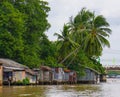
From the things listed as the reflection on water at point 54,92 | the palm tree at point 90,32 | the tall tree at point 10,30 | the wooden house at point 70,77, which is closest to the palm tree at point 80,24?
the palm tree at point 90,32

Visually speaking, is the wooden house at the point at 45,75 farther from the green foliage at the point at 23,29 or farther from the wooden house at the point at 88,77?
the wooden house at the point at 88,77

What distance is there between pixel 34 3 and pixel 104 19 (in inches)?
669

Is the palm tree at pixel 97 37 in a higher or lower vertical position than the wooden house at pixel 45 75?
higher

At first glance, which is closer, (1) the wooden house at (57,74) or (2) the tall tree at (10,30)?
(2) the tall tree at (10,30)

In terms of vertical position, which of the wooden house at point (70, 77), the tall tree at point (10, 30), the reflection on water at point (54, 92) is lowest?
the reflection on water at point (54, 92)

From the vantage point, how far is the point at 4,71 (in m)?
47.9

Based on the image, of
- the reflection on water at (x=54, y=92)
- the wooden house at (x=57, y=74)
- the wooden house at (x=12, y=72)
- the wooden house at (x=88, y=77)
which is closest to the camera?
the reflection on water at (x=54, y=92)

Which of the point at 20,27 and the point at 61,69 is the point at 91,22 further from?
the point at 20,27

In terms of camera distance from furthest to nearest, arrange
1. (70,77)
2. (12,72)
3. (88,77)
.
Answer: (88,77) < (70,77) < (12,72)

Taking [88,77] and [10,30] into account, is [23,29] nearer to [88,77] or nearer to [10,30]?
[10,30]

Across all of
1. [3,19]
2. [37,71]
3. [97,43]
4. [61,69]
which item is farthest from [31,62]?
[97,43]

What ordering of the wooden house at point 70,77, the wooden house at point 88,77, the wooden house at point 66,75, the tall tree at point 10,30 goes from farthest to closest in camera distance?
the wooden house at point 88,77, the wooden house at point 70,77, the wooden house at point 66,75, the tall tree at point 10,30

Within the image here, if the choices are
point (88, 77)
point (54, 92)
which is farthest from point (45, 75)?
point (54, 92)

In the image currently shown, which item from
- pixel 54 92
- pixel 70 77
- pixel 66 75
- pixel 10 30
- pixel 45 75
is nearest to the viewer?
pixel 54 92
